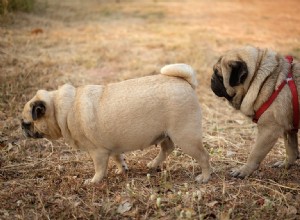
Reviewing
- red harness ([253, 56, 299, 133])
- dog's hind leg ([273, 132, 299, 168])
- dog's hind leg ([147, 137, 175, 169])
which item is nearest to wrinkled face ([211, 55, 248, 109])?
red harness ([253, 56, 299, 133])

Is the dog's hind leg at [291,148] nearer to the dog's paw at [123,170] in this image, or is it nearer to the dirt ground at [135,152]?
the dirt ground at [135,152]

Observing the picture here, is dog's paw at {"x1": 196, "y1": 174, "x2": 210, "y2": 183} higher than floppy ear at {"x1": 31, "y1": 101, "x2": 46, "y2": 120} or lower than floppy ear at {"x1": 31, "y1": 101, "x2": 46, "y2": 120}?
lower

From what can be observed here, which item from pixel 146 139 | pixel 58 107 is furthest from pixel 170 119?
pixel 58 107

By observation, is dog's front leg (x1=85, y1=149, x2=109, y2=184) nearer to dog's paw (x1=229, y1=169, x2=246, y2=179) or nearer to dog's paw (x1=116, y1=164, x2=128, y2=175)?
dog's paw (x1=116, y1=164, x2=128, y2=175)

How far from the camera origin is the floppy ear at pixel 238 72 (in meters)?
4.49

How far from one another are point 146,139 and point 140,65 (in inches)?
204

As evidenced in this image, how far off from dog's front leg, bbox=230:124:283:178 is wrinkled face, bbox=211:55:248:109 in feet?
1.76

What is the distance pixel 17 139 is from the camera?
589 cm

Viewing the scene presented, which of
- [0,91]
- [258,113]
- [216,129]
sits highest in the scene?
[258,113]

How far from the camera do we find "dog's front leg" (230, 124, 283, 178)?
14.4ft

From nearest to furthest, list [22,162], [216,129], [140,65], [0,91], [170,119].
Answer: [170,119] → [22,162] → [216,129] → [0,91] → [140,65]

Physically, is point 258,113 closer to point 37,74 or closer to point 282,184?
point 282,184

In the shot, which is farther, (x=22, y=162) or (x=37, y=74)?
(x=37, y=74)

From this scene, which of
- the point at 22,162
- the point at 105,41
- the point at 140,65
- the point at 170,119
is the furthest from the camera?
the point at 105,41
